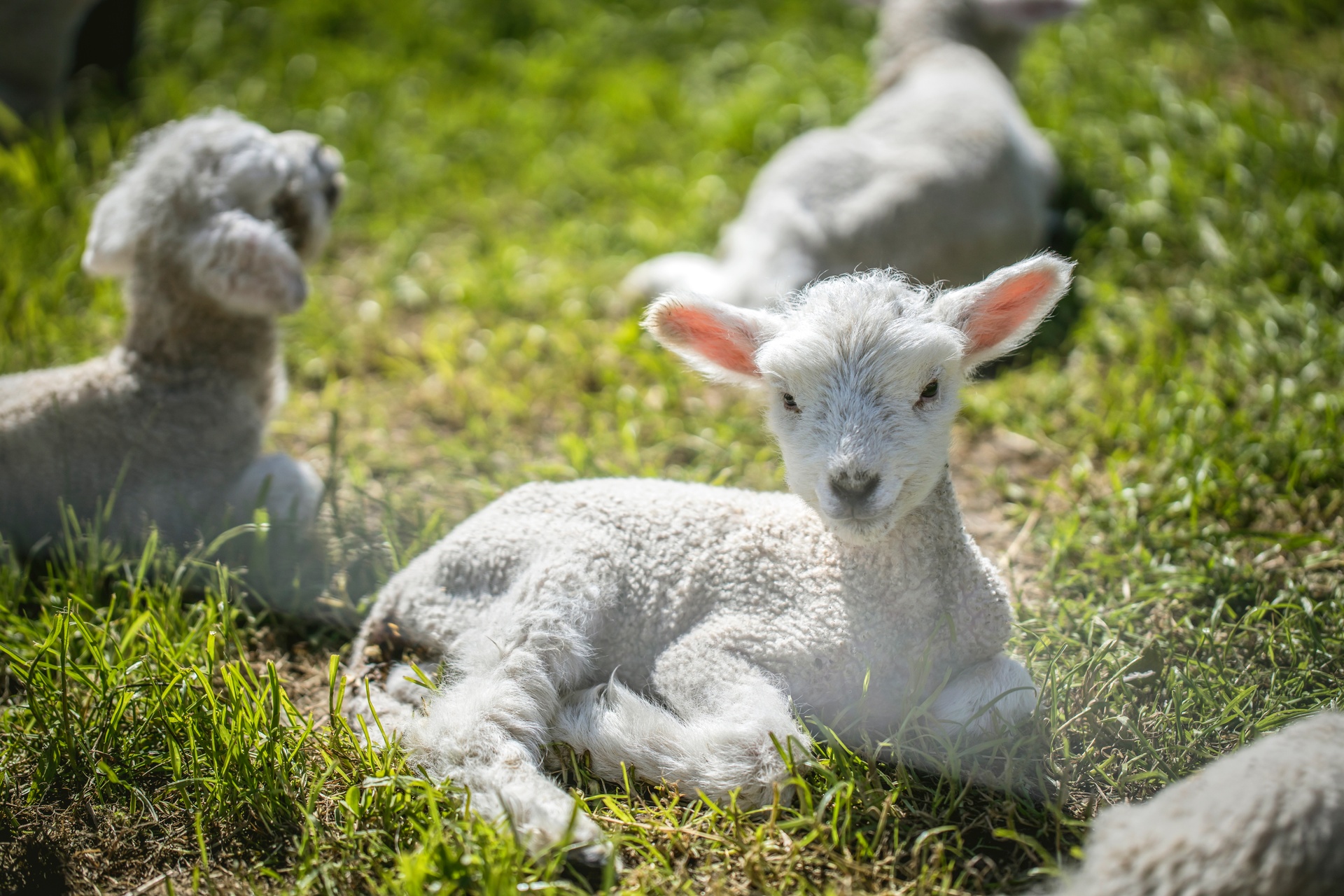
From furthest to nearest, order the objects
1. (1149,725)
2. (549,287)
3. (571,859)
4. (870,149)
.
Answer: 1. (549,287)
2. (870,149)
3. (1149,725)
4. (571,859)

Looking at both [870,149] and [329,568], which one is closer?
[329,568]

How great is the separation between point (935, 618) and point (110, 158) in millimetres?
5814

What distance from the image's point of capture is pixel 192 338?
3.63 metres

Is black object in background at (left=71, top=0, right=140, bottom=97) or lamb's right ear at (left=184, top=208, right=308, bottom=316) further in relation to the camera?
black object in background at (left=71, top=0, right=140, bottom=97)

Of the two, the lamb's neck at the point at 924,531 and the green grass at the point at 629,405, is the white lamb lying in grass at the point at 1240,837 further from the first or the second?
the lamb's neck at the point at 924,531

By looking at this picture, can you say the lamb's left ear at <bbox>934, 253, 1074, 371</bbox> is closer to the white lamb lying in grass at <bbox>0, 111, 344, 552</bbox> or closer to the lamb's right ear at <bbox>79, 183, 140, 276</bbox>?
the white lamb lying in grass at <bbox>0, 111, 344, 552</bbox>

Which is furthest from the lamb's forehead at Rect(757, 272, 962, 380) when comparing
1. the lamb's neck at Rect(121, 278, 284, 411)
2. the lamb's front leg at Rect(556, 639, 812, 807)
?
the lamb's neck at Rect(121, 278, 284, 411)

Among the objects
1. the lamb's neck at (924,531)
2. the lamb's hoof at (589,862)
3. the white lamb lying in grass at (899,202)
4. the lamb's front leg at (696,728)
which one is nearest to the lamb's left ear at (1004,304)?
the lamb's neck at (924,531)

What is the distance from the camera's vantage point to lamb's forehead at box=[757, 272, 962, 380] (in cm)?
249

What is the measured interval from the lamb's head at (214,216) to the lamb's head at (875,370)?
1.61 m

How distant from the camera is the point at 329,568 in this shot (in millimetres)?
3506

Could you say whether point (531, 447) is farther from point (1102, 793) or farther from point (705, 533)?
point (1102, 793)

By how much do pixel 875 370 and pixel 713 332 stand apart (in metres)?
0.52

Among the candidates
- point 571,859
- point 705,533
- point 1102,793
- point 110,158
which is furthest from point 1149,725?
point 110,158
